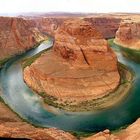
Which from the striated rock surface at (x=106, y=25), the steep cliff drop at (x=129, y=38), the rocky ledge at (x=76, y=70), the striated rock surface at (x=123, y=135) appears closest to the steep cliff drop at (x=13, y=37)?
the rocky ledge at (x=76, y=70)

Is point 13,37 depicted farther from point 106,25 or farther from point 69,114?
point 106,25

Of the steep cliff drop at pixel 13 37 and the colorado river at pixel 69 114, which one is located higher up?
the steep cliff drop at pixel 13 37

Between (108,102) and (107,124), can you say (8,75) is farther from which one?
(107,124)

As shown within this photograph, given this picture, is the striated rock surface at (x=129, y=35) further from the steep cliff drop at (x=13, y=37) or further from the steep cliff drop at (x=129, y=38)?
the steep cliff drop at (x=13, y=37)

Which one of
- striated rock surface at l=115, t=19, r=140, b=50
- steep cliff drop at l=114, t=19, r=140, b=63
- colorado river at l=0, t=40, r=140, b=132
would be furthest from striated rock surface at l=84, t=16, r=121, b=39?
colorado river at l=0, t=40, r=140, b=132

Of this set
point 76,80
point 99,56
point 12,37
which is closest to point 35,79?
point 76,80

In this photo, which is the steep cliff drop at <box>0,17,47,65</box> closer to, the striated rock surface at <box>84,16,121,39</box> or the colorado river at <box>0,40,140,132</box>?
the colorado river at <box>0,40,140,132</box>

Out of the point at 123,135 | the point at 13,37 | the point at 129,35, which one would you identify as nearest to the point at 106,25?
the point at 129,35
